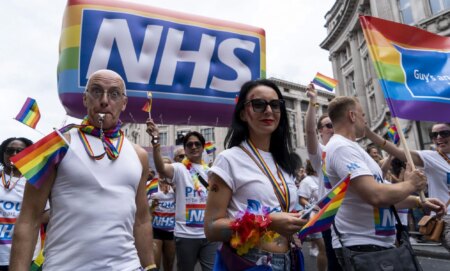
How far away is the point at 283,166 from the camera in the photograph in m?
2.08

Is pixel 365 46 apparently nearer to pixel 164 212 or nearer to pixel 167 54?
pixel 167 54

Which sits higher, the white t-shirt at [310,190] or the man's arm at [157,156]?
the man's arm at [157,156]

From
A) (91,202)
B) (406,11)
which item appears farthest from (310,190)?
(406,11)

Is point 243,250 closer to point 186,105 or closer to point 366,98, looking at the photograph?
point 186,105

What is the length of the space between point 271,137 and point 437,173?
2702 millimetres

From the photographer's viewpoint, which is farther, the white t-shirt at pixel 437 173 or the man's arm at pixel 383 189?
the white t-shirt at pixel 437 173

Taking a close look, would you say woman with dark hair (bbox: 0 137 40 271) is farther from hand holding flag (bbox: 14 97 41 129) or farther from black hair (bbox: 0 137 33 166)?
hand holding flag (bbox: 14 97 41 129)

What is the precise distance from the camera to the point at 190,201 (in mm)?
4129

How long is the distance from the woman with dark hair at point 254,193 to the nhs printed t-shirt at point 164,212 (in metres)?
3.69

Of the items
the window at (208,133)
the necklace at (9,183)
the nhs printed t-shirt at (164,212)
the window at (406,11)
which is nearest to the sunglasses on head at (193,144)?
the nhs printed t-shirt at (164,212)

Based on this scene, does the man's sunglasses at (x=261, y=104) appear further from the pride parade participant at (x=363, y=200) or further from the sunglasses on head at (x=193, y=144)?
the sunglasses on head at (x=193, y=144)

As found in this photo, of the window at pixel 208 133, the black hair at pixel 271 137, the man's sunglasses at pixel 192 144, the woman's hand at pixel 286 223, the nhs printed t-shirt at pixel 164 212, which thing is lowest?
the nhs printed t-shirt at pixel 164 212

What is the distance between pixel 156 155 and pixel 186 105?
2.04 metres

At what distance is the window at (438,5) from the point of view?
17544 mm
